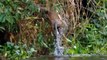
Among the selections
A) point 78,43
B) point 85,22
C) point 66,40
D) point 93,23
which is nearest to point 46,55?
point 66,40

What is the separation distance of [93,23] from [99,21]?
5.1 inches

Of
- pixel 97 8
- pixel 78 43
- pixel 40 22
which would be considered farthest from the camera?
pixel 97 8

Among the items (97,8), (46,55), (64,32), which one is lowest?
(46,55)

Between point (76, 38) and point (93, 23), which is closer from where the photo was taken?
point (76, 38)

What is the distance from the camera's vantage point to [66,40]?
18.2ft

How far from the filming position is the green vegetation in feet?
16.1

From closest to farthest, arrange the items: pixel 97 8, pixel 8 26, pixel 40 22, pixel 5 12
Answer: pixel 5 12 → pixel 8 26 → pixel 40 22 → pixel 97 8

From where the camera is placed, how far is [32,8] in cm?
490

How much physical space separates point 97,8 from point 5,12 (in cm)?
244

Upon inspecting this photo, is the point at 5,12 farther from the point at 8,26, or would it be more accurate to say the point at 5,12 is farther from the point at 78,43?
the point at 78,43

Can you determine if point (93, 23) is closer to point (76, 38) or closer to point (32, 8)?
point (76, 38)

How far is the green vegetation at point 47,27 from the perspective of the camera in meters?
4.89

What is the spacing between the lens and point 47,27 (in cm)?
547

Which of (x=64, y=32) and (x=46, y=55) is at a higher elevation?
(x=64, y=32)
